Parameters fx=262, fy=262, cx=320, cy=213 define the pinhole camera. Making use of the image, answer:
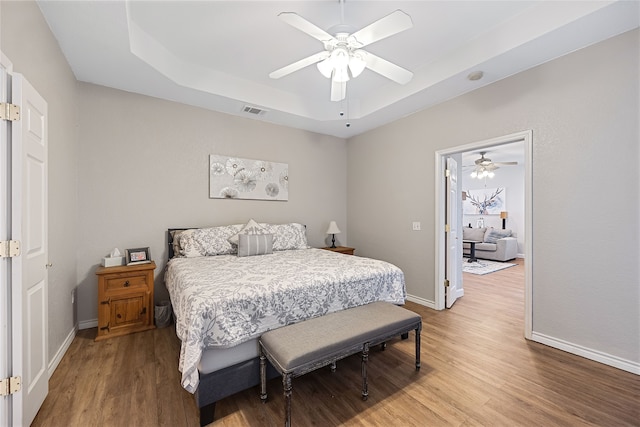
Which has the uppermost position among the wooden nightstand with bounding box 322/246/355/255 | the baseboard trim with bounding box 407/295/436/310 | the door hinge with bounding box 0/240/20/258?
the door hinge with bounding box 0/240/20/258

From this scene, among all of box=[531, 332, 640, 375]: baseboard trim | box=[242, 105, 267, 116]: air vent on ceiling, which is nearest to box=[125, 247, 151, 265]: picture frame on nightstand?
box=[242, 105, 267, 116]: air vent on ceiling

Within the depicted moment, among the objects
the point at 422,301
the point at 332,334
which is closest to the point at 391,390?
the point at 332,334

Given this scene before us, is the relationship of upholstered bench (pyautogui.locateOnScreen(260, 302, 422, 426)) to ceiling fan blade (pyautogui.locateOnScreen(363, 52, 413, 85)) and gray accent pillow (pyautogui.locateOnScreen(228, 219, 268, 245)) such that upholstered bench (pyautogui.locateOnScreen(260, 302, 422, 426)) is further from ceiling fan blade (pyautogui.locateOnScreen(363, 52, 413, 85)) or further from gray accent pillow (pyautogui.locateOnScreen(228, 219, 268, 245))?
ceiling fan blade (pyautogui.locateOnScreen(363, 52, 413, 85))

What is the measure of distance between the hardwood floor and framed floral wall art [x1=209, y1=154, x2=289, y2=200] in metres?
2.01

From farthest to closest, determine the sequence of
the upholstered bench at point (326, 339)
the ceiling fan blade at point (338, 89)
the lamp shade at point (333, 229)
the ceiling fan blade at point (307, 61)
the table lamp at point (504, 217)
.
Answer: the table lamp at point (504, 217) → the lamp shade at point (333, 229) → the ceiling fan blade at point (338, 89) → the ceiling fan blade at point (307, 61) → the upholstered bench at point (326, 339)

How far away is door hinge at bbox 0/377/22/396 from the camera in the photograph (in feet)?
4.47

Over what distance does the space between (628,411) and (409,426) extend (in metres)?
1.44

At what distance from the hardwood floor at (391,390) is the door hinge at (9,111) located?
70.4 inches

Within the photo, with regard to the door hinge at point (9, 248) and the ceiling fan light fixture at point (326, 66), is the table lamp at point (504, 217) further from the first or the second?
the door hinge at point (9, 248)

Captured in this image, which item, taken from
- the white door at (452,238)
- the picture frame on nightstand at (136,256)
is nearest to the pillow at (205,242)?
the picture frame on nightstand at (136,256)

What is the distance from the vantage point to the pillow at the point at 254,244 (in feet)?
10.4

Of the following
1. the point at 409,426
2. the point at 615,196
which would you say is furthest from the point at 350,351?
the point at 615,196

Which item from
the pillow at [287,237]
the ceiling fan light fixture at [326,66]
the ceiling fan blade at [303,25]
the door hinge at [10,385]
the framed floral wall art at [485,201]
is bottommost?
the door hinge at [10,385]

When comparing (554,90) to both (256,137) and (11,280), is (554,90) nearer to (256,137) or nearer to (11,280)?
(256,137)
